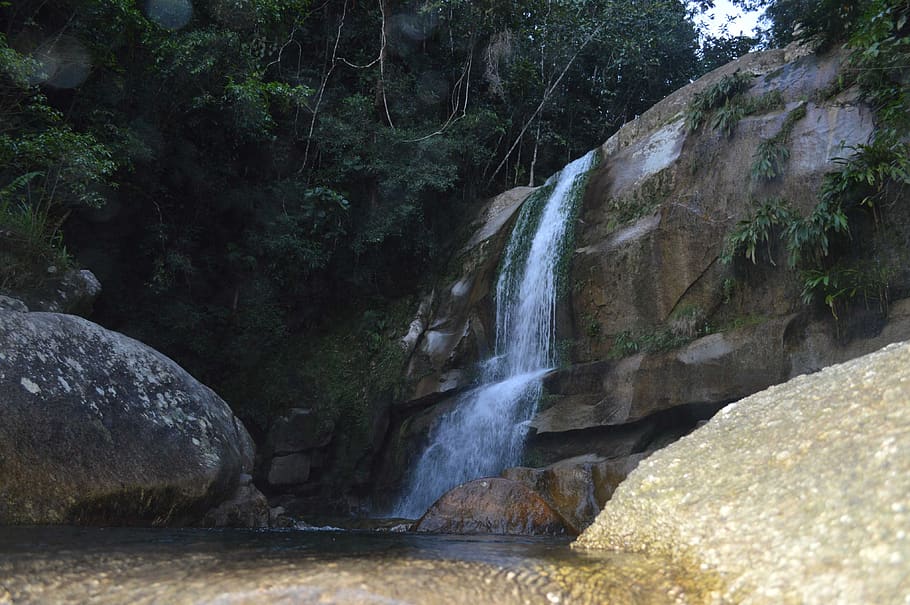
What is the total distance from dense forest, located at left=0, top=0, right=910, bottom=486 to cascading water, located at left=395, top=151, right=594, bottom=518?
7.41ft

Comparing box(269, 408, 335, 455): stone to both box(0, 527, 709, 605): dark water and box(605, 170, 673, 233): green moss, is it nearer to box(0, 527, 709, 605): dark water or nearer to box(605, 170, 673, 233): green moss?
box(605, 170, 673, 233): green moss

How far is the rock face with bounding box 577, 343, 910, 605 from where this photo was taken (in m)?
2.60

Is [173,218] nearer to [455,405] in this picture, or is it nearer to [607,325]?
[455,405]

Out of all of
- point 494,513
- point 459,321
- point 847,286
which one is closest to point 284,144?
point 459,321

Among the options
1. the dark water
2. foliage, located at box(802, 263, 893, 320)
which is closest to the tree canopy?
the dark water

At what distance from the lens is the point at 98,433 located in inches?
244

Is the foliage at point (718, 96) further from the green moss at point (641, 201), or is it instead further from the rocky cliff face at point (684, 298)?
the green moss at point (641, 201)

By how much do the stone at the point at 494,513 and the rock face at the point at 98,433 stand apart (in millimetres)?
2323

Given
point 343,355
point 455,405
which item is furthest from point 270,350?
point 455,405

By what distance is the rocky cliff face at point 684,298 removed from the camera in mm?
9211

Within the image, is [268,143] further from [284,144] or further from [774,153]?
[774,153]


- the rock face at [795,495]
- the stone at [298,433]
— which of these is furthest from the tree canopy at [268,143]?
the rock face at [795,495]

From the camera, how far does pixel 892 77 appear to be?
952cm

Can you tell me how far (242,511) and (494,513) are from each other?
2918 mm
